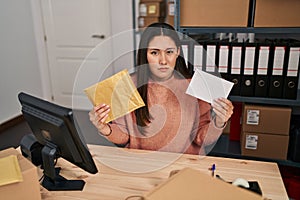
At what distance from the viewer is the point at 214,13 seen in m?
1.91

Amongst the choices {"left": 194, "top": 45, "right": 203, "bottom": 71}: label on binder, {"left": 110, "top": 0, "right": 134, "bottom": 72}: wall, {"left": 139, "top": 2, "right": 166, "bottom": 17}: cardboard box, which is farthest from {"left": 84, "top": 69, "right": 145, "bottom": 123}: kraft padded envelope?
{"left": 110, "top": 0, "right": 134, "bottom": 72}: wall

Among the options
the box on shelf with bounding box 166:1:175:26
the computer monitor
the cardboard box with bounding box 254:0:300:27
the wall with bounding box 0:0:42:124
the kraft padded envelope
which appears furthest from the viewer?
the wall with bounding box 0:0:42:124

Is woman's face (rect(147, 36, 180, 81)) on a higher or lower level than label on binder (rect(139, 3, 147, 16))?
lower

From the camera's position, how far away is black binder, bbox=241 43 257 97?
1.91 meters

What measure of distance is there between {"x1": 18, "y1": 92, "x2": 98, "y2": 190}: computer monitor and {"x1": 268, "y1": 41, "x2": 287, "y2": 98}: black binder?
1.38 metres

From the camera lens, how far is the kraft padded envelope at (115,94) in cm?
118

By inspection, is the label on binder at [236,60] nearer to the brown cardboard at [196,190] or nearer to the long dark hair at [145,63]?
the long dark hair at [145,63]

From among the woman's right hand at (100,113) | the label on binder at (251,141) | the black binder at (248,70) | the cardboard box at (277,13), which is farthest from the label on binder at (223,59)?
the woman's right hand at (100,113)

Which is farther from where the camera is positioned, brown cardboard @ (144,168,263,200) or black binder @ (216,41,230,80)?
black binder @ (216,41,230,80)

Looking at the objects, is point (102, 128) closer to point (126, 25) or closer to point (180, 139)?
point (180, 139)

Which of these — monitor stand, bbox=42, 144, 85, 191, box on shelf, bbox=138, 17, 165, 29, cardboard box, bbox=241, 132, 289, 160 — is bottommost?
cardboard box, bbox=241, 132, 289, 160

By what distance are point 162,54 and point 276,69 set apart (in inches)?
34.5

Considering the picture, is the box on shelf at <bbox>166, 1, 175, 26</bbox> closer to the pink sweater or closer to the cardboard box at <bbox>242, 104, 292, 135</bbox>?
the cardboard box at <bbox>242, 104, 292, 135</bbox>

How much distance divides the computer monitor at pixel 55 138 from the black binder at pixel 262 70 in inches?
52.7
